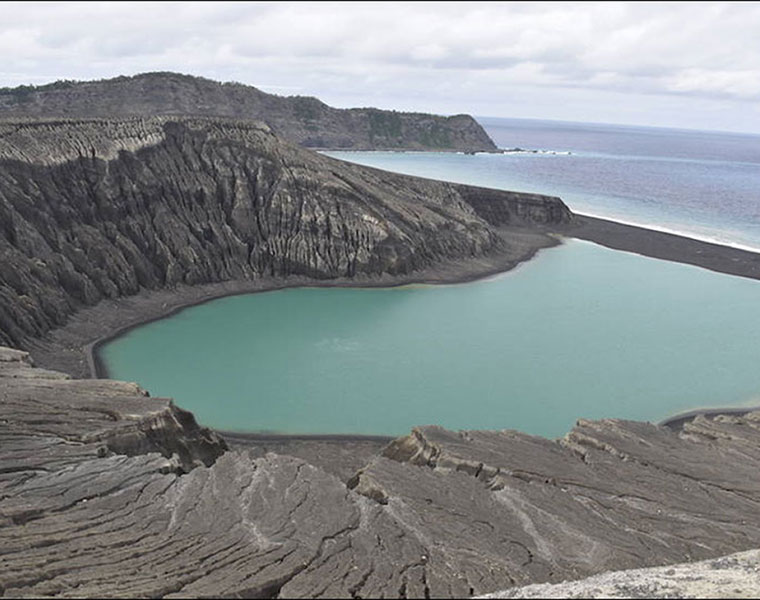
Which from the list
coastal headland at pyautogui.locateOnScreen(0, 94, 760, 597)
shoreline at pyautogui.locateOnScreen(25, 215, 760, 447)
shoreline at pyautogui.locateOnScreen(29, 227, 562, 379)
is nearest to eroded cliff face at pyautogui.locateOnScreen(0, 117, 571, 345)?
coastal headland at pyautogui.locateOnScreen(0, 94, 760, 597)

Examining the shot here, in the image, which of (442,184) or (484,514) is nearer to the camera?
(484,514)

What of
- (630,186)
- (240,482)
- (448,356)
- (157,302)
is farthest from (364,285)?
(630,186)

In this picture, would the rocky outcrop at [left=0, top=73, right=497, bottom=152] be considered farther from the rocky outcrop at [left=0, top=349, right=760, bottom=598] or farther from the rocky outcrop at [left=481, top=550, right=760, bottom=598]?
the rocky outcrop at [left=481, top=550, right=760, bottom=598]

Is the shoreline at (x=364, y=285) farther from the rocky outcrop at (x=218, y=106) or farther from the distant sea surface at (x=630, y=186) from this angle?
the rocky outcrop at (x=218, y=106)

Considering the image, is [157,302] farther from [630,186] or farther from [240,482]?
[630,186]

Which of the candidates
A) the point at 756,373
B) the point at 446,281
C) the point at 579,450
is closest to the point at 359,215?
the point at 446,281

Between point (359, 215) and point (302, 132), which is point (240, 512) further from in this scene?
point (302, 132)
